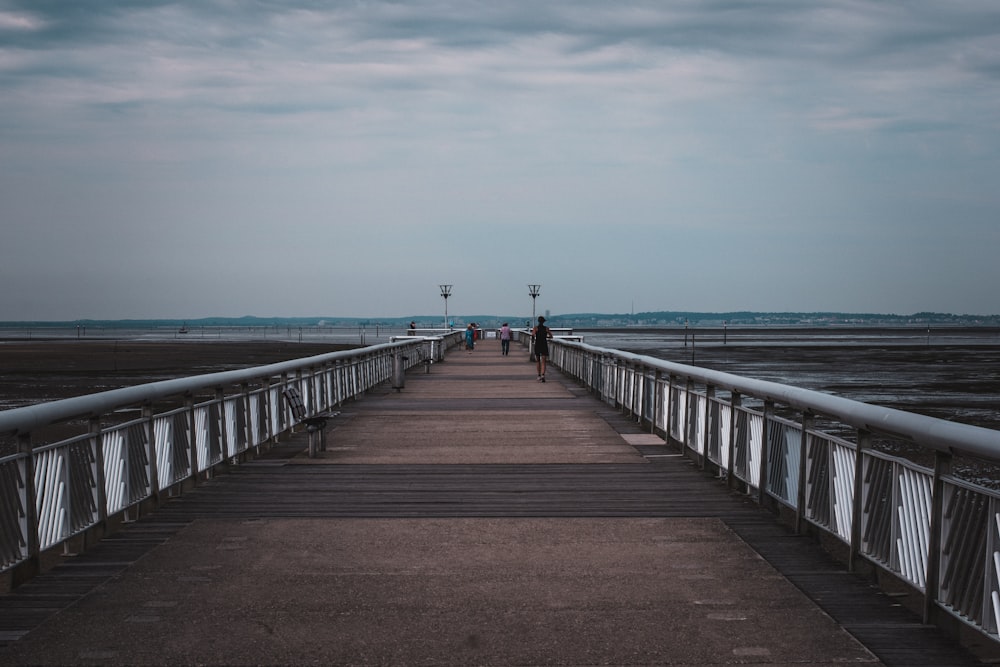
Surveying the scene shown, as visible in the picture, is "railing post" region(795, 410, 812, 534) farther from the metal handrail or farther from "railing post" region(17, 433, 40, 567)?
"railing post" region(17, 433, 40, 567)

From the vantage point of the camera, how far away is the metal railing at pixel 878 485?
4992 millimetres

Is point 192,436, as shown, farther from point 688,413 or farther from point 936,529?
point 936,529

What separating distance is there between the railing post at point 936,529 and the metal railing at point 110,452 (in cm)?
459

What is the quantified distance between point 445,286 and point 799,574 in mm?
64452

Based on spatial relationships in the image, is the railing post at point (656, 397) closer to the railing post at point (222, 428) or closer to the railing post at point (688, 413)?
the railing post at point (688, 413)

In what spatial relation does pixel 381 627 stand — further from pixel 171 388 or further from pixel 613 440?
pixel 613 440

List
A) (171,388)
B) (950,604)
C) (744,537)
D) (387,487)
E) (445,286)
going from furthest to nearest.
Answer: (445,286), (387,487), (171,388), (744,537), (950,604)

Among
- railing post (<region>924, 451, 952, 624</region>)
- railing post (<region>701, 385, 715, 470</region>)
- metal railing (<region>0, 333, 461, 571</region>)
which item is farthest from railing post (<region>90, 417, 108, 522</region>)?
railing post (<region>701, 385, 715, 470</region>)

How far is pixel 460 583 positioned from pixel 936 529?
258 cm

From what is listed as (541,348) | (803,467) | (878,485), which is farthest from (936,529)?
(541,348)

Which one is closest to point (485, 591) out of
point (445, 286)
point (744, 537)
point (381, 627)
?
point (381, 627)

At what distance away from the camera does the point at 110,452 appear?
25.7ft

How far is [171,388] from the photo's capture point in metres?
9.12

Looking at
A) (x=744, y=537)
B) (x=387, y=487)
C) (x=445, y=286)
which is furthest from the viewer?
(x=445, y=286)
